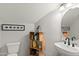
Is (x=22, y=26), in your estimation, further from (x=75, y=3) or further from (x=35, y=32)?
(x=75, y=3)

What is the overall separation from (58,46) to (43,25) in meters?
0.23

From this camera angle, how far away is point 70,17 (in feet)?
3.94

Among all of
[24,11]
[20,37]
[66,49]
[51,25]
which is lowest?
[66,49]

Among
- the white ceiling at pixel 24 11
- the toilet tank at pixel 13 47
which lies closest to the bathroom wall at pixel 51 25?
the white ceiling at pixel 24 11

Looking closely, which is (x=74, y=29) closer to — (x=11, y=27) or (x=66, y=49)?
(x=66, y=49)

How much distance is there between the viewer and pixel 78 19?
1195 mm

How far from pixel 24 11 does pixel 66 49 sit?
19.8 inches

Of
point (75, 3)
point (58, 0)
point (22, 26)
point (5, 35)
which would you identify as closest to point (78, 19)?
point (75, 3)

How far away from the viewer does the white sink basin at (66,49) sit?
1.13 metres

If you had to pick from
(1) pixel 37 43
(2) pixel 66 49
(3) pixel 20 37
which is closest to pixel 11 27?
(3) pixel 20 37

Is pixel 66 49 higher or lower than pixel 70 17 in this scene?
lower

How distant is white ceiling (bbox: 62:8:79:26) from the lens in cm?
119

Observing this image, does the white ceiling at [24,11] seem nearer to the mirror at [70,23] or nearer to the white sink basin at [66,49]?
the mirror at [70,23]

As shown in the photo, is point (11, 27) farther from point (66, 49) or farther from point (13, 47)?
point (66, 49)
